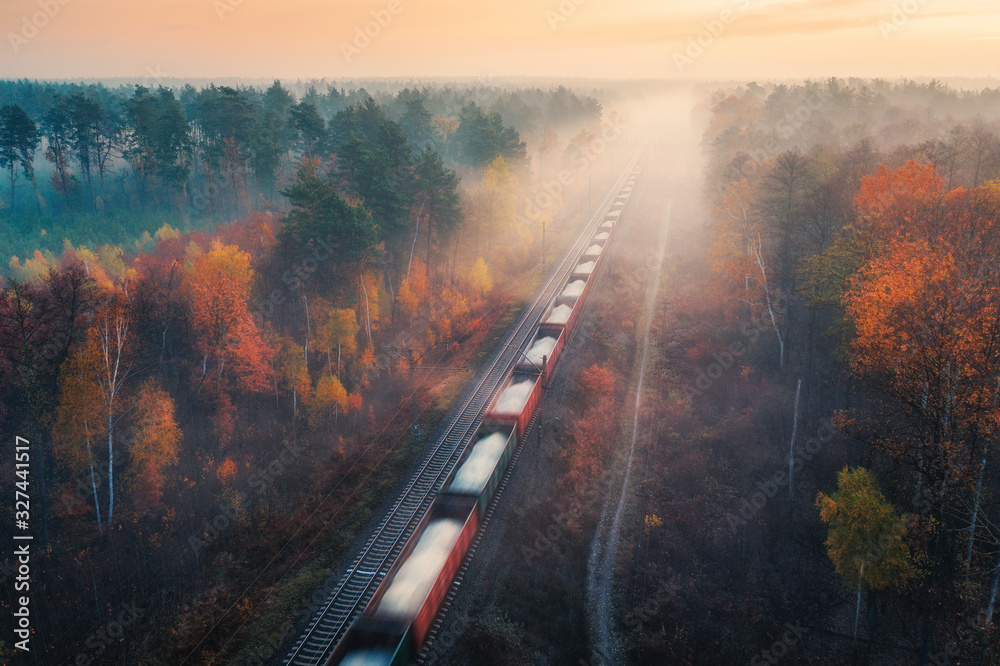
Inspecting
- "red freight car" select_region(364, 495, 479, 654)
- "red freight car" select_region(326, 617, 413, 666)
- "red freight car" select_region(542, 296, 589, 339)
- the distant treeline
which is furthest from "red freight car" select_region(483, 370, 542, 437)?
the distant treeline

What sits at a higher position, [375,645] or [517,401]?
[517,401]

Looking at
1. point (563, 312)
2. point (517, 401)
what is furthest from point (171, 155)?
point (517, 401)

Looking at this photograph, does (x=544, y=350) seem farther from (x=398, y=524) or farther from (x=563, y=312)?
(x=398, y=524)

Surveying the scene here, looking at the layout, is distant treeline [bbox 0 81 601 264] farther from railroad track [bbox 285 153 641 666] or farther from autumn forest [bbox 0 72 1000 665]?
railroad track [bbox 285 153 641 666]

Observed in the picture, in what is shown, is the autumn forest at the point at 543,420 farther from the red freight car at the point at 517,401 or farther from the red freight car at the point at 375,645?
the red freight car at the point at 375,645

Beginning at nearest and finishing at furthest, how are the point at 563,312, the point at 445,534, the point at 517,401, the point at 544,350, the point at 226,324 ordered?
1. the point at 445,534
2. the point at 517,401
3. the point at 226,324
4. the point at 544,350
5. the point at 563,312

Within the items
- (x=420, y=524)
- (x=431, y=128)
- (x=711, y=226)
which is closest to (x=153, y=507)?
(x=420, y=524)
